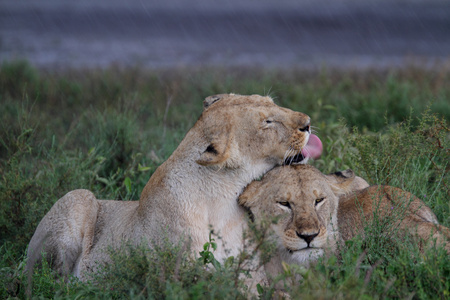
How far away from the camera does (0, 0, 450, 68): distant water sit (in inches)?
554

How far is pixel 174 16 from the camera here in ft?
74.5

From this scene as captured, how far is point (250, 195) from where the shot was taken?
3814 mm

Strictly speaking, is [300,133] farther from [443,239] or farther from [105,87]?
[105,87]

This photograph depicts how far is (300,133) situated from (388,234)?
888 millimetres

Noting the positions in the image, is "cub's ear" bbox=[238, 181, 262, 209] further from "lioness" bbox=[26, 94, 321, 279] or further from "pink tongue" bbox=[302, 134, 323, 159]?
"pink tongue" bbox=[302, 134, 323, 159]

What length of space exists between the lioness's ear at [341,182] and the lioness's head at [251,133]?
1.10 ft

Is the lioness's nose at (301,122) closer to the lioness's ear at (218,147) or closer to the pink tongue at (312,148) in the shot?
the pink tongue at (312,148)

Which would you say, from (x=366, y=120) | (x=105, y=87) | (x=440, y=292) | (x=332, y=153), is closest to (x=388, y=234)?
(x=440, y=292)

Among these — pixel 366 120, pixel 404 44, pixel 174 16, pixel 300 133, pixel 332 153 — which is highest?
pixel 300 133

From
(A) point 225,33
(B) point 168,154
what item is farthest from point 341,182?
(A) point 225,33

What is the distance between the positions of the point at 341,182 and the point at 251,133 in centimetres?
85

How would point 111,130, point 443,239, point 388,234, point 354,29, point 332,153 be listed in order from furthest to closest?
point 354,29, point 111,130, point 332,153, point 388,234, point 443,239

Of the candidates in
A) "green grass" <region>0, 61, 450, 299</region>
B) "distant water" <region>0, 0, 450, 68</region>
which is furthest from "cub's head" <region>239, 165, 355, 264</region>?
"distant water" <region>0, 0, 450, 68</region>

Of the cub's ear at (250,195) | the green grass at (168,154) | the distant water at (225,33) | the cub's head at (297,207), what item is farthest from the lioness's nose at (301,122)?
the distant water at (225,33)
